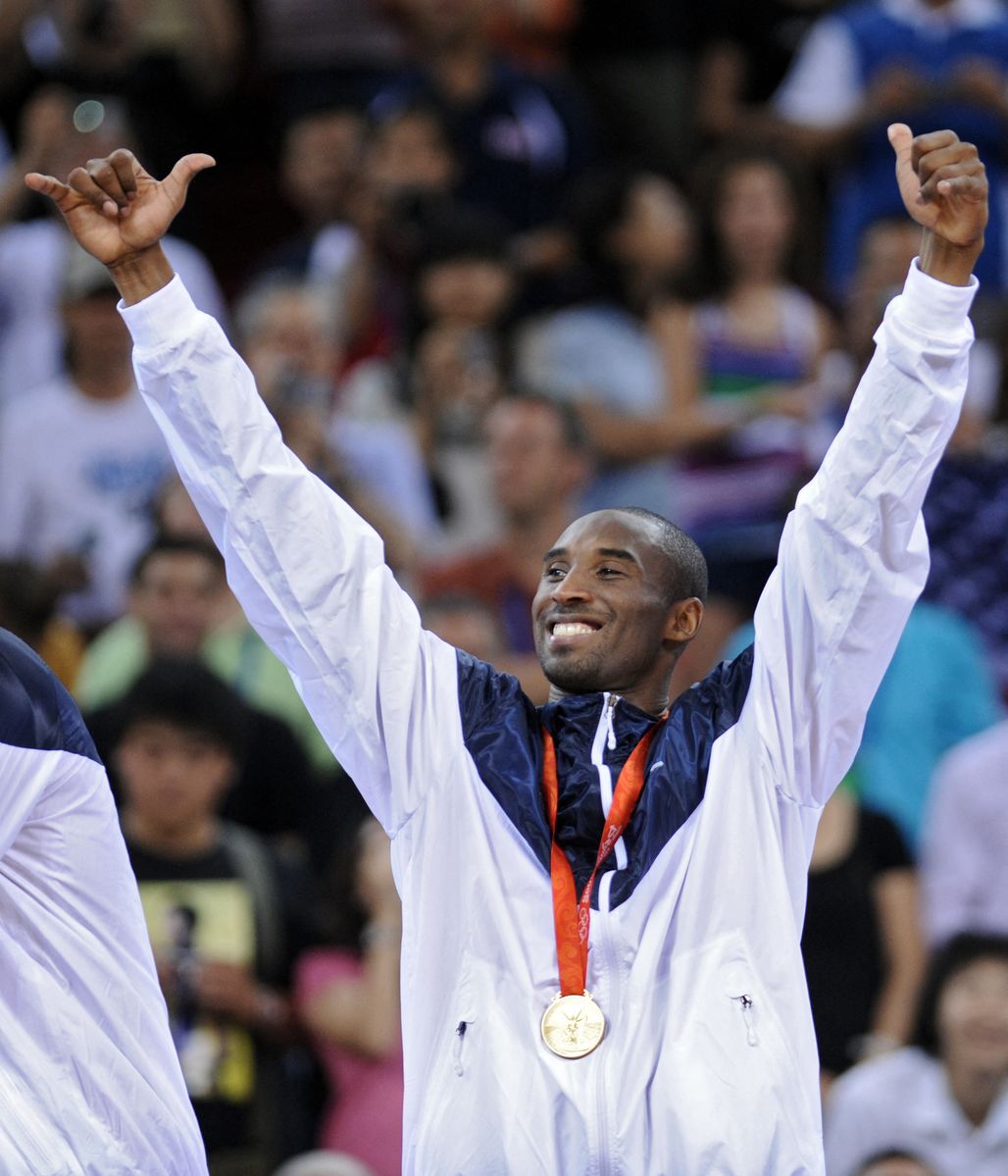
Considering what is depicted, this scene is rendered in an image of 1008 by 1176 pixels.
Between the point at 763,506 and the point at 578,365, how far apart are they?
1.01 metres

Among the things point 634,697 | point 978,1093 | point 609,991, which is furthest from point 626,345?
point 609,991

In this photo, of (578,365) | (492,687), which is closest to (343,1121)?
(492,687)

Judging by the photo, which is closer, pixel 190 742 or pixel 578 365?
pixel 190 742

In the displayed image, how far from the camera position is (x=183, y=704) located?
7.64 m

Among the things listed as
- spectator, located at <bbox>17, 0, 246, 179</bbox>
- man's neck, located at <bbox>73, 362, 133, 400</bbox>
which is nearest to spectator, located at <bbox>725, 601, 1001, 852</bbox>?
man's neck, located at <bbox>73, 362, 133, 400</bbox>

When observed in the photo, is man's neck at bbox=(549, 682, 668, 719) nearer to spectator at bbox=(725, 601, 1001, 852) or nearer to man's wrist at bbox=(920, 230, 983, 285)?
man's wrist at bbox=(920, 230, 983, 285)

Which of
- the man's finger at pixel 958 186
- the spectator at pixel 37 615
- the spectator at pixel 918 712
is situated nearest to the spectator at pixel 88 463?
the spectator at pixel 37 615

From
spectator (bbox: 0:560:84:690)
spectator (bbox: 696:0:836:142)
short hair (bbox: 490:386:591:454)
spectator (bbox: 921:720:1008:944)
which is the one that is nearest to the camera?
spectator (bbox: 921:720:1008:944)

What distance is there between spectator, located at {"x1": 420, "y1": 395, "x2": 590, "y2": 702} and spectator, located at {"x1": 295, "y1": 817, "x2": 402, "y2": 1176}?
1589 millimetres

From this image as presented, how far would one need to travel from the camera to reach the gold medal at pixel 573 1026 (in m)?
4.48

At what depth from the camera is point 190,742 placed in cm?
757

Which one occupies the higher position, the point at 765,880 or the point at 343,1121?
the point at 765,880

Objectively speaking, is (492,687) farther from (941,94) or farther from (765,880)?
(941,94)

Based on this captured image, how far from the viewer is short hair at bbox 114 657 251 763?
25.0 feet
